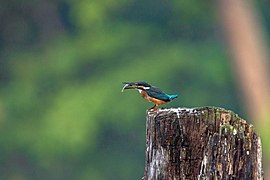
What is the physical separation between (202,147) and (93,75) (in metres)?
17.3

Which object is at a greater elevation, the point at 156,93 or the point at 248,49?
the point at 248,49

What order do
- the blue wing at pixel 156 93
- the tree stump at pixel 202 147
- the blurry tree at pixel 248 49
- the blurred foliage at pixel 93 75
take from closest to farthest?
the tree stump at pixel 202 147 < the blue wing at pixel 156 93 < the blurred foliage at pixel 93 75 < the blurry tree at pixel 248 49

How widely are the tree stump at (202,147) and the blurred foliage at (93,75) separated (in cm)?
1536

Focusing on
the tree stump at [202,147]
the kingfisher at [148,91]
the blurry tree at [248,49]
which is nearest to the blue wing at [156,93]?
the kingfisher at [148,91]

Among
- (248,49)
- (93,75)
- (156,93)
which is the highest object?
(248,49)

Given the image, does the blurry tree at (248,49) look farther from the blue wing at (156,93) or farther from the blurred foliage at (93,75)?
the blue wing at (156,93)

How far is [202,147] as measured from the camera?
416 centimetres

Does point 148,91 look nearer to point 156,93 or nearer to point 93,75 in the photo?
point 156,93

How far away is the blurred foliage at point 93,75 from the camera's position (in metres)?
20.7

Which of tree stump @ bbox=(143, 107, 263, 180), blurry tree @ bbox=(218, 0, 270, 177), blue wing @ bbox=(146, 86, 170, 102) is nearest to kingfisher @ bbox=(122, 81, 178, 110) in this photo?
blue wing @ bbox=(146, 86, 170, 102)

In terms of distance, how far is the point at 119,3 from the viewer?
21.9m

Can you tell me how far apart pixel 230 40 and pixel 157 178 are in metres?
17.2

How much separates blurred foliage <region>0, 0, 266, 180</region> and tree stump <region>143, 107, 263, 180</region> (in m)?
15.4

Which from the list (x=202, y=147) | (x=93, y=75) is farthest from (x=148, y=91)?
(x=93, y=75)
